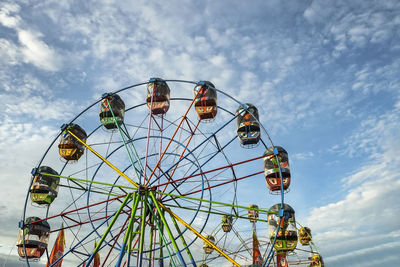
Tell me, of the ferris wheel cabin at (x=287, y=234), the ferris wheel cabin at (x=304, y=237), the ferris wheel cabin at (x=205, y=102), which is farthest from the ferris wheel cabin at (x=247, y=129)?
the ferris wheel cabin at (x=304, y=237)

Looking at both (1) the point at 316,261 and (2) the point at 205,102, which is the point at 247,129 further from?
(1) the point at 316,261

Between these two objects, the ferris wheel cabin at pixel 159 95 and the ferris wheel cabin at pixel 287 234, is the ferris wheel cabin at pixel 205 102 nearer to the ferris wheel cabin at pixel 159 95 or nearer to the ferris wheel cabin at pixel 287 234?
the ferris wheel cabin at pixel 159 95

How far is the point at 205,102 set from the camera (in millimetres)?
17797

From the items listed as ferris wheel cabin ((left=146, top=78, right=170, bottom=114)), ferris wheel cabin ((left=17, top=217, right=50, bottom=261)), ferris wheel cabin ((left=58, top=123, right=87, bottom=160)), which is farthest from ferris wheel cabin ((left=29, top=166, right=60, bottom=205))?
ferris wheel cabin ((left=146, top=78, right=170, bottom=114))

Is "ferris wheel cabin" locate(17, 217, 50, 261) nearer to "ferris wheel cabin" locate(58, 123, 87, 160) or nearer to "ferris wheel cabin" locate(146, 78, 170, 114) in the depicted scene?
"ferris wheel cabin" locate(58, 123, 87, 160)

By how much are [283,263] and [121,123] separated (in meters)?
20.8

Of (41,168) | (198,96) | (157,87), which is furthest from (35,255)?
(198,96)

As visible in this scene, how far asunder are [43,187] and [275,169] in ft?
41.7

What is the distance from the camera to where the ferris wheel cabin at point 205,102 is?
58.0 feet

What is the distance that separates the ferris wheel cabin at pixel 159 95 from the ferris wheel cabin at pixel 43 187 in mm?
6806

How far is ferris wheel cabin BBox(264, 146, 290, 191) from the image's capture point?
15367 mm

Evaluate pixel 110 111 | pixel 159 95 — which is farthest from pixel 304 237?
pixel 110 111

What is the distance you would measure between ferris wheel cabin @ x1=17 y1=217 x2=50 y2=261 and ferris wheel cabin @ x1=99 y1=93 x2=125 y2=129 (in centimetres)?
655

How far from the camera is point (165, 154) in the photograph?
17609 mm
